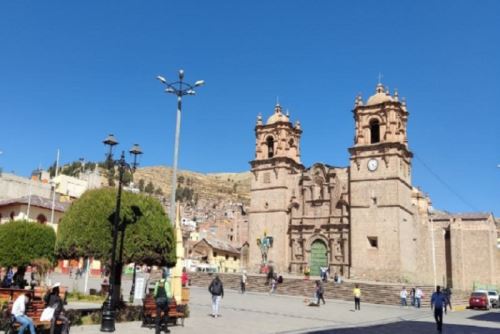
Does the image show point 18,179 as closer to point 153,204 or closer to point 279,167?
point 279,167

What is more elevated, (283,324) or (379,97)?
(379,97)

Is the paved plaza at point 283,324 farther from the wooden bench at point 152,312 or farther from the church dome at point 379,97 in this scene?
the church dome at point 379,97

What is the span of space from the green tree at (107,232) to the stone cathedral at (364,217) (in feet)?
95.1

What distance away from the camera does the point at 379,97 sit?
44.9 metres

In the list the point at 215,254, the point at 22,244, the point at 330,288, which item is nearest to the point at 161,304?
the point at 22,244

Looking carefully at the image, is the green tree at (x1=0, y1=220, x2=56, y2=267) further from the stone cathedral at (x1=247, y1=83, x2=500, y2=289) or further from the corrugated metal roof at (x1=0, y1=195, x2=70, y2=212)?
the stone cathedral at (x1=247, y1=83, x2=500, y2=289)

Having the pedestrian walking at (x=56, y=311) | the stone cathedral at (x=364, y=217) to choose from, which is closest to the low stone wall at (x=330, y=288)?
the stone cathedral at (x=364, y=217)

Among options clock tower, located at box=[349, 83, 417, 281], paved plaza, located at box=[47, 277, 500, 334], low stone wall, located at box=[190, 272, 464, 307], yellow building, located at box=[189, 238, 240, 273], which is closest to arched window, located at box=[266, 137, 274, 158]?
clock tower, located at box=[349, 83, 417, 281]

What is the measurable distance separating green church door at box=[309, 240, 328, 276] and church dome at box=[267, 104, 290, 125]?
1221cm

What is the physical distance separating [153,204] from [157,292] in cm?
336

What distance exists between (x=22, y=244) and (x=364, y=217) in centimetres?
3065

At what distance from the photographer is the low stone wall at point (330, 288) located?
31828 mm

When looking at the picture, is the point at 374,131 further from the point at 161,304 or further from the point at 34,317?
the point at 34,317

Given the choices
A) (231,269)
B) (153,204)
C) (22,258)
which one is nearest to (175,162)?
(153,204)
